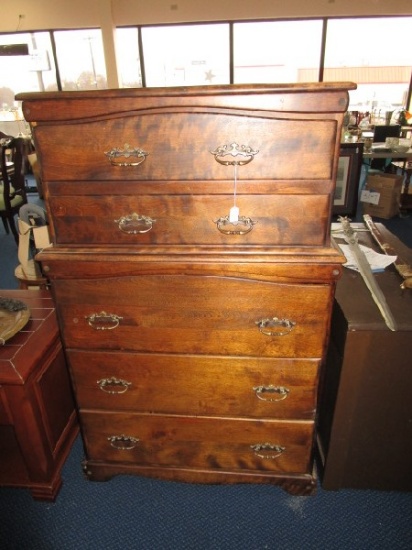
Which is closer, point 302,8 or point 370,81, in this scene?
point 302,8

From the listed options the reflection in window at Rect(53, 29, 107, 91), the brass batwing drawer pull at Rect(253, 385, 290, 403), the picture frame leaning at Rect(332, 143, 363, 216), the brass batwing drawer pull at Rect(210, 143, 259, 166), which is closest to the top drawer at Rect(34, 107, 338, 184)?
the brass batwing drawer pull at Rect(210, 143, 259, 166)

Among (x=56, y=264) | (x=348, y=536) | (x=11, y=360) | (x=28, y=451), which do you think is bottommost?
(x=348, y=536)

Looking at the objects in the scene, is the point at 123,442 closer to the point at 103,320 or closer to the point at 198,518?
the point at 198,518

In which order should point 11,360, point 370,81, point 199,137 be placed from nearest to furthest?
Result: 1. point 199,137
2. point 11,360
3. point 370,81

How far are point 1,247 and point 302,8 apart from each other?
6871 millimetres

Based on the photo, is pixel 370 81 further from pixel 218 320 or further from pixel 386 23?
pixel 218 320

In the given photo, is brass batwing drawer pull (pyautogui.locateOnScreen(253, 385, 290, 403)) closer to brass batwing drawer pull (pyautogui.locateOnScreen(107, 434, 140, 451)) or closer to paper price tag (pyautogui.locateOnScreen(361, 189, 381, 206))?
brass batwing drawer pull (pyautogui.locateOnScreen(107, 434, 140, 451))

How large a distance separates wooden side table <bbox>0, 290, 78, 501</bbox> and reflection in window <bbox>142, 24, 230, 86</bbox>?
7.05 m

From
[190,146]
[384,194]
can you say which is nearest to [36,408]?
[190,146]

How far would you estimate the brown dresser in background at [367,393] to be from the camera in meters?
1.26

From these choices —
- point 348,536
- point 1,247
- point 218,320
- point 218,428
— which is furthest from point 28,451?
point 1,247

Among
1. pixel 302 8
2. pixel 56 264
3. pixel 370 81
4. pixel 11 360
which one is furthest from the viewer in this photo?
pixel 370 81

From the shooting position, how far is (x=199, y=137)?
1.02 metres

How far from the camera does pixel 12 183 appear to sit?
423 centimetres
